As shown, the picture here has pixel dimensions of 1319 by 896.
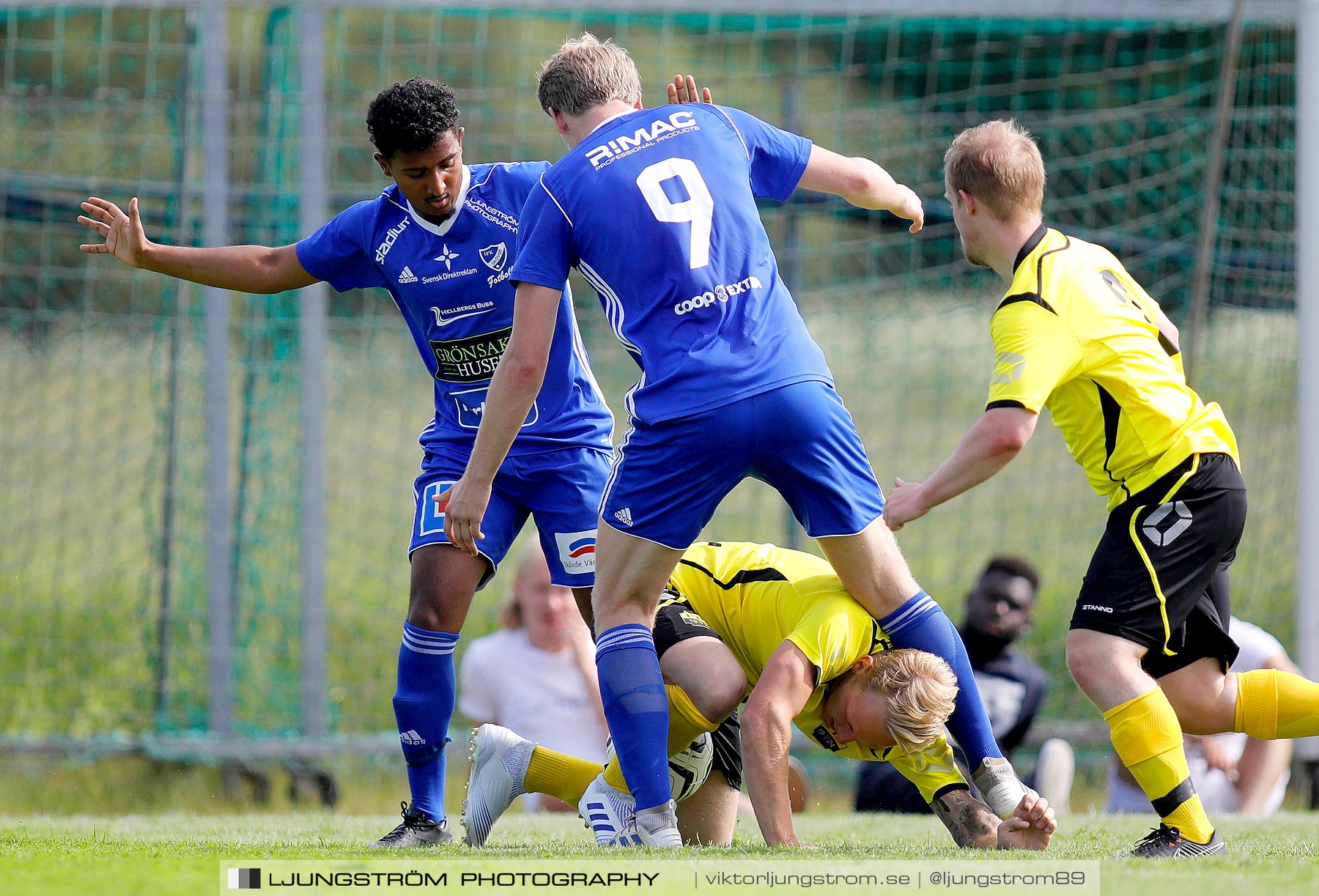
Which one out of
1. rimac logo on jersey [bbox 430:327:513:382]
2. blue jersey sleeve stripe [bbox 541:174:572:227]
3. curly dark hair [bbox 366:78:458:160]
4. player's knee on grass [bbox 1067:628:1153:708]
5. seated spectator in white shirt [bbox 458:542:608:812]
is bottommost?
seated spectator in white shirt [bbox 458:542:608:812]

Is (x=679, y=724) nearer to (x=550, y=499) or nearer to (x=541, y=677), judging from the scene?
(x=550, y=499)

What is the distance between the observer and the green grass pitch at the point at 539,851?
9.05ft

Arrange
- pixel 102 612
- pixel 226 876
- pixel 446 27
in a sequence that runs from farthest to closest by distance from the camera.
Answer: pixel 446 27 → pixel 102 612 → pixel 226 876

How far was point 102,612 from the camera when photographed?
7.91 m

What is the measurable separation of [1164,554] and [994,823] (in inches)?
Result: 30.6

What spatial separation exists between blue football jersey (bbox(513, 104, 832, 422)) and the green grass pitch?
1.07m

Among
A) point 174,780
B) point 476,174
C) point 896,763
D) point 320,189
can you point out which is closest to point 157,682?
point 174,780

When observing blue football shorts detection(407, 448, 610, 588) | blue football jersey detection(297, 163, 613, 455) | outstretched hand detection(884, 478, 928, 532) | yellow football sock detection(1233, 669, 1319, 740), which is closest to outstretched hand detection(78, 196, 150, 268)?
blue football jersey detection(297, 163, 613, 455)

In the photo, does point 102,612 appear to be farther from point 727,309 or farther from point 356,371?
point 727,309

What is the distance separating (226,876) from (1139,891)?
1779mm

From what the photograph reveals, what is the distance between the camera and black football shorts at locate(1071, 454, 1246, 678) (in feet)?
11.1

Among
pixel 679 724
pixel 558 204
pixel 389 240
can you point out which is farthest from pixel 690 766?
pixel 389 240

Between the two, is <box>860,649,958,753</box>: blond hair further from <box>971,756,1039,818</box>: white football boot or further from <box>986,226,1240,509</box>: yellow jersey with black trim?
<box>986,226,1240,509</box>: yellow jersey with black trim

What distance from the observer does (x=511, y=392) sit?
3.27m
